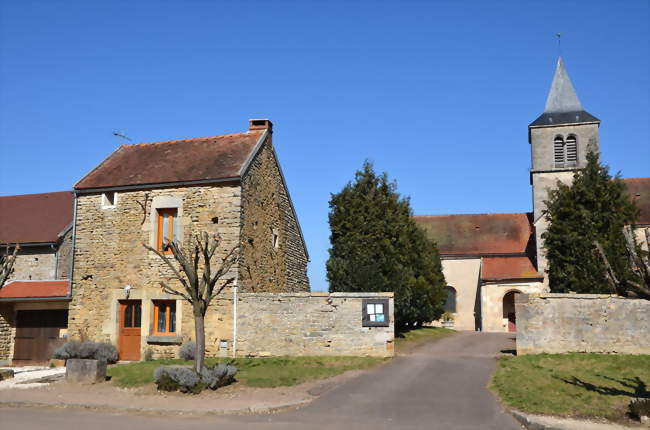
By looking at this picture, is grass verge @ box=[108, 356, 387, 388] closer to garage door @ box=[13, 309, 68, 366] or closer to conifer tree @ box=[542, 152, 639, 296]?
garage door @ box=[13, 309, 68, 366]

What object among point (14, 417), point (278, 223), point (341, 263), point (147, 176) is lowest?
point (14, 417)

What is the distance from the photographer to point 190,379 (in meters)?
12.5

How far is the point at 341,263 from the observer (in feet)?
71.8

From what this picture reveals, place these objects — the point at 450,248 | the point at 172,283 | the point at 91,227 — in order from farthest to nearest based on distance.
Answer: the point at 450,248, the point at 91,227, the point at 172,283

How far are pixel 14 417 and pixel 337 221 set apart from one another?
1430 centimetres

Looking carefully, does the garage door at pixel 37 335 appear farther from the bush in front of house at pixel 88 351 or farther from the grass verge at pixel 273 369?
the grass verge at pixel 273 369

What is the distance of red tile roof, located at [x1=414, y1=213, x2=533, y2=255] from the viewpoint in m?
37.2

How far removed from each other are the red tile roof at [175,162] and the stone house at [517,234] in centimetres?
1938

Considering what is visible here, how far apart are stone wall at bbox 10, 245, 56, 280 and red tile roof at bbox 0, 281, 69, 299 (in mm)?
687

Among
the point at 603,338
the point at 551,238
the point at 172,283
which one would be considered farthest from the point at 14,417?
the point at 551,238

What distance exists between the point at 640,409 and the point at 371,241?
13.5 meters

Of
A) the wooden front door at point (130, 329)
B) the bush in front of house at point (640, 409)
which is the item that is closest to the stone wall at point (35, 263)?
the wooden front door at point (130, 329)

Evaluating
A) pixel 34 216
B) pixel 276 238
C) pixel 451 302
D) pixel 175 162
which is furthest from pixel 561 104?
pixel 34 216

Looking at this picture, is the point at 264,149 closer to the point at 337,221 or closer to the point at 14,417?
the point at 337,221
